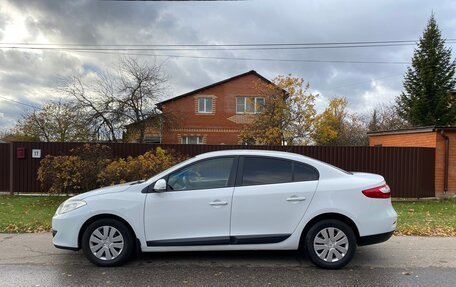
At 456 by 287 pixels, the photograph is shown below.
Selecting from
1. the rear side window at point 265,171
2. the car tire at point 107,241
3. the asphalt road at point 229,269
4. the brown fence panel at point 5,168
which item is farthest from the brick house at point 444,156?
the brown fence panel at point 5,168

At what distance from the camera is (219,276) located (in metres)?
5.13

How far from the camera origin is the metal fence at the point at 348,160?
554 inches

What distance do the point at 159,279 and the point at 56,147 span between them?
10.5 metres

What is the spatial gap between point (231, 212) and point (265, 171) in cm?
75

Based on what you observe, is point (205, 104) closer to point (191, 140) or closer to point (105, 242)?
point (191, 140)

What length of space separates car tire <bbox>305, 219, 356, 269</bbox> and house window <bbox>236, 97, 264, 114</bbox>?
27.8 m

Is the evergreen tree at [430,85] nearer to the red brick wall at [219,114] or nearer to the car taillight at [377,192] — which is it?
the red brick wall at [219,114]

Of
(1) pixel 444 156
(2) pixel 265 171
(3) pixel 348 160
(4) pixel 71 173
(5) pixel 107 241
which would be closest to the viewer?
(5) pixel 107 241

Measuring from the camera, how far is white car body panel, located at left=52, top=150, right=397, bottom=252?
17.6 feet

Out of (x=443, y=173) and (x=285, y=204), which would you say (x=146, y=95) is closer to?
(x=443, y=173)

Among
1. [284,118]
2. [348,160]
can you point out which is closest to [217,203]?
[348,160]

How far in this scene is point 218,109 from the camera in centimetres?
3562

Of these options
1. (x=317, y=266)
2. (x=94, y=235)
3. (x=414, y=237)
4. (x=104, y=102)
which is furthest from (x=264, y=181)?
(x=104, y=102)

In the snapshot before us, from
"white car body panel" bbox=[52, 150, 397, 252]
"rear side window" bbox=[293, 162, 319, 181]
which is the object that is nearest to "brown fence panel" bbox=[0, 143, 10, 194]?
"white car body panel" bbox=[52, 150, 397, 252]
